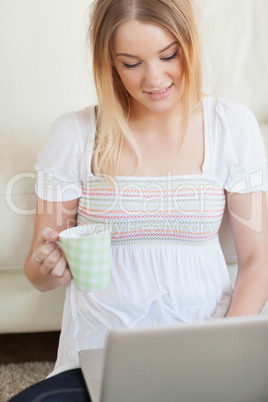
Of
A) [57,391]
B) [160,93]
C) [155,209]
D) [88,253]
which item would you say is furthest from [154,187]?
[57,391]

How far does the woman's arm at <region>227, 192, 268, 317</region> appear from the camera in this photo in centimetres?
126

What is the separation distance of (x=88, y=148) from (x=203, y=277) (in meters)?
0.37

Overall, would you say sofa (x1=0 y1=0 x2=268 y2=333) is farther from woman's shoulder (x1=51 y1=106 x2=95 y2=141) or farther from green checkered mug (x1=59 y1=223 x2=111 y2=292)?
green checkered mug (x1=59 y1=223 x2=111 y2=292)

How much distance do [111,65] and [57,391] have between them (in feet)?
2.20

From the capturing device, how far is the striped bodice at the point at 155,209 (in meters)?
1.28

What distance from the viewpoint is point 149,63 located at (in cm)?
117

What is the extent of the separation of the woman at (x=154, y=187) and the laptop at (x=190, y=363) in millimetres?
430

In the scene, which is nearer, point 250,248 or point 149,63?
point 149,63

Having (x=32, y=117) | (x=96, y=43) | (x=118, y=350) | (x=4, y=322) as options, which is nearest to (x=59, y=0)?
(x=32, y=117)

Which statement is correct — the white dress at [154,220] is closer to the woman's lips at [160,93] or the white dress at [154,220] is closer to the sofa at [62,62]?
the woman's lips at [160,93]

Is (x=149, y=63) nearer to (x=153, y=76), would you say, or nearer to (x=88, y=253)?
(x=153, y=76)

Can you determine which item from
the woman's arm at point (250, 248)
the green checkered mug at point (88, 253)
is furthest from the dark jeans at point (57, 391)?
the woman's arm at point (250, 248)

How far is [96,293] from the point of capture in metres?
1.26

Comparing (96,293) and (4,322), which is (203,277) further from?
(4,322)
